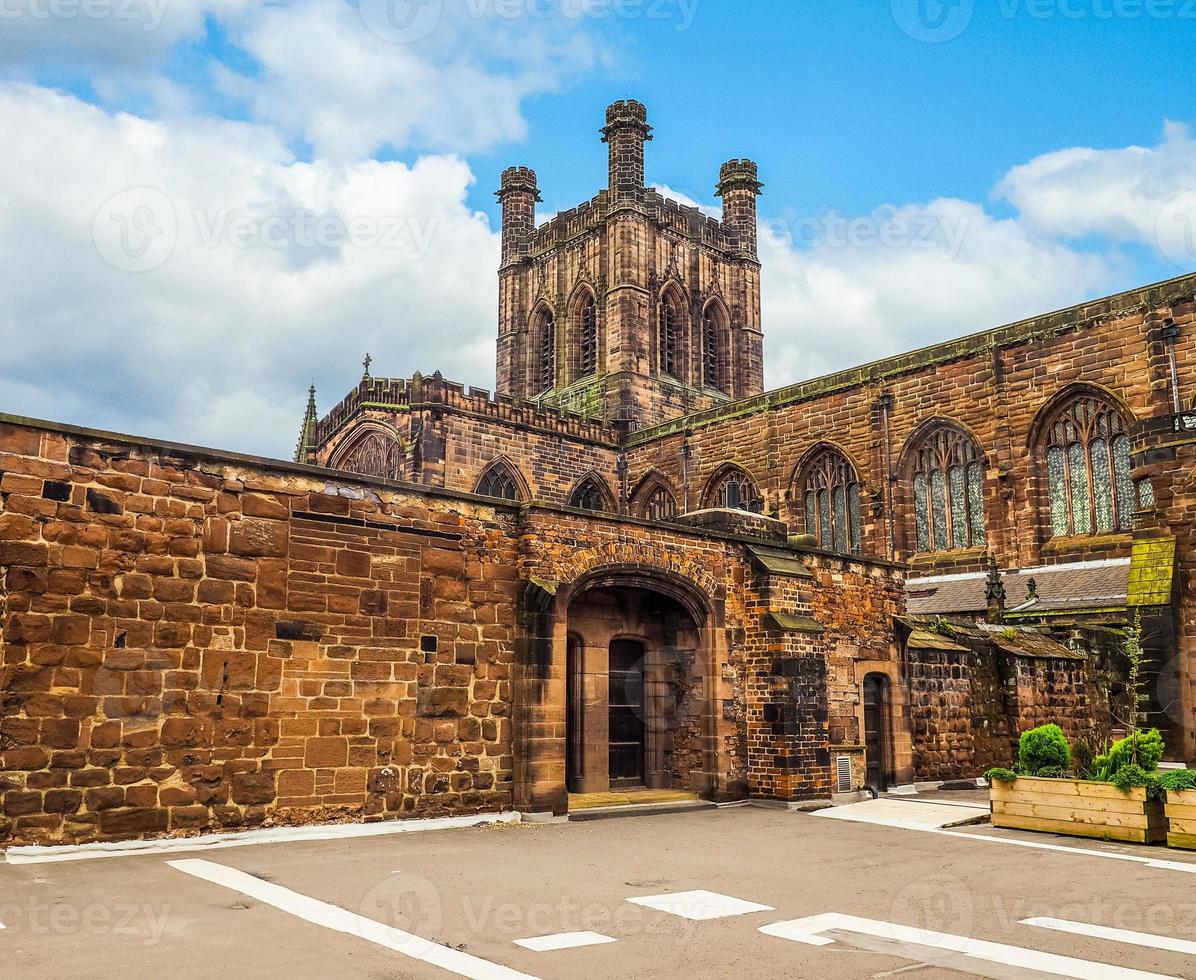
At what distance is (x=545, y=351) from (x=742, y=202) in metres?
11.9

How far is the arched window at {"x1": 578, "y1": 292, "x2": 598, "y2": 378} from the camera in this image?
145 ft

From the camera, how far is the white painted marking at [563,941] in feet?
21.1

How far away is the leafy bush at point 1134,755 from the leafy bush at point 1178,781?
1.00 ft

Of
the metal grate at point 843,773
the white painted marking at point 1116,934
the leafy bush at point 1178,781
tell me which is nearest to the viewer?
the white painted marking at point 1116,934

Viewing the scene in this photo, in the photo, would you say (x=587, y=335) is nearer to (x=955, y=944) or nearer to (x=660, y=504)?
(x=660, y=504)

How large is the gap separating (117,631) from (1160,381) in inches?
883

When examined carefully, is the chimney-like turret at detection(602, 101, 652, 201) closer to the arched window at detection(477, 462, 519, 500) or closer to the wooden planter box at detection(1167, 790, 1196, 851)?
the arched window at detection(477, 462, 519, 500)

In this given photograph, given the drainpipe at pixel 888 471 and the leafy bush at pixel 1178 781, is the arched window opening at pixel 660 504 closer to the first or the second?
the drainpipe at pixel 888 471

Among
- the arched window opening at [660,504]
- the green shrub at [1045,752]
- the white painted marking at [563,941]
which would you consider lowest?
the white painted marking at [563,941]

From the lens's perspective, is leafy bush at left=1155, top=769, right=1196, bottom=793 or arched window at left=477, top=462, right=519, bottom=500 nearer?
leafy bush at left=1155, top=769, right=1196, bottom=793

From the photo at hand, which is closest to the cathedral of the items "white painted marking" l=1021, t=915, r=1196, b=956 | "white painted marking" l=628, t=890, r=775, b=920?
"white painted marking" l=628, t=890, r=775, b=920

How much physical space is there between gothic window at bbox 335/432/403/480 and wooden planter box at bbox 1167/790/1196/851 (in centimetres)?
2284

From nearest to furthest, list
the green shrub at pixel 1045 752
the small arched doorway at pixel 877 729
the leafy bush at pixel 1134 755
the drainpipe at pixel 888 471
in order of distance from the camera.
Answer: the leafy bush at pixel 1134 755, the green shrub at pixel 1045 752, the small arched doorway at pixel 877 729, the drainpipe at pixel 888 471

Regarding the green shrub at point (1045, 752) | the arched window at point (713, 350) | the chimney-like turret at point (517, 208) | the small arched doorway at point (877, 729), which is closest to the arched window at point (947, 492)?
the small arched doorway at point (877, 729)
